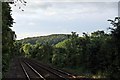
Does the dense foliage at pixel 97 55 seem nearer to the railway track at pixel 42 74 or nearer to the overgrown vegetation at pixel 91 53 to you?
the overgrown vegetation at pixel 91 53

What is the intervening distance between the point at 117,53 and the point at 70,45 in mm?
37752

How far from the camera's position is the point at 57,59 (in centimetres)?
6147

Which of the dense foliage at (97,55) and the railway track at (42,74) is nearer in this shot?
the dense foliage at (97,55)

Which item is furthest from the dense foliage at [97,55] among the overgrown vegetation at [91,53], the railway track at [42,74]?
the railway track at [42,74]

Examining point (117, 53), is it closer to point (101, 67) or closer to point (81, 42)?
point (101, 67)

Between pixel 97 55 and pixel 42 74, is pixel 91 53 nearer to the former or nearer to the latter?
pixel 97 55

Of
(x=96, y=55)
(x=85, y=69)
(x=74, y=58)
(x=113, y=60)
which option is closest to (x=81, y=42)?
(x=74, y=58)

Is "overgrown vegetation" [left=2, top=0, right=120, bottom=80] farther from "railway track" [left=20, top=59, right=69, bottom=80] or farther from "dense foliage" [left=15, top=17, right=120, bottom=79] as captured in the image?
"railway track" [left=20, top=59, right=69, bottom=80]

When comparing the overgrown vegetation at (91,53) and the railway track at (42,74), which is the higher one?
the overgrown vegetation at (91,53)

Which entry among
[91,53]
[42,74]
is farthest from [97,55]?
[42,74]

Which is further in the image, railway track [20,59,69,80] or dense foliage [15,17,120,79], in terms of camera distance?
railway track [20,59,69,80]

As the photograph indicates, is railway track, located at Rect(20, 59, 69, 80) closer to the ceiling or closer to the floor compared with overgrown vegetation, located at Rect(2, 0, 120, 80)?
closer to the floor

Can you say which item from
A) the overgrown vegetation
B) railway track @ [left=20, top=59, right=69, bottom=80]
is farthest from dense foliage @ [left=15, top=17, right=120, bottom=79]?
railway track @ [left=20, top=59, right=69, bottom=80]

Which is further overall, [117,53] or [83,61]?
[83,61]
